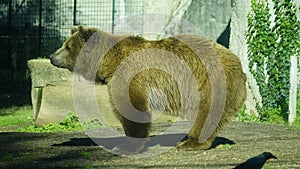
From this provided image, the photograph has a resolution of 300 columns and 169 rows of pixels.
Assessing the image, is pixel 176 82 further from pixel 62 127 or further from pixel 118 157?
pixel 62 127

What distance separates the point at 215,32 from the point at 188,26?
81 centimetres

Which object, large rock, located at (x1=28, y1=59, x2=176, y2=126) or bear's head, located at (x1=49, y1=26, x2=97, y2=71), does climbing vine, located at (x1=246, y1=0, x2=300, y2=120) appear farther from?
bear's head, located at (x1=49, y1=26, x2=97, y2=71)

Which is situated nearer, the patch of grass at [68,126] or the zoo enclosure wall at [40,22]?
the patch of grass at [68,126]

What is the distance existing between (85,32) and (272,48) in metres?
6.10

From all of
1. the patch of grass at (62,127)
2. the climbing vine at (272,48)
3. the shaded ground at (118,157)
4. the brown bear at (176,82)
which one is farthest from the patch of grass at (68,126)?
the climbing vine at (272,48)

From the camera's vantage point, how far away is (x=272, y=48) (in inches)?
551

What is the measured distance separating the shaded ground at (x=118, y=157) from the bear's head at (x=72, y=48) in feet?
3.80

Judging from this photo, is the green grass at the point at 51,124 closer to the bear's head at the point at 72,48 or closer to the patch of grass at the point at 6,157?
the bear's head at the point at 72,48

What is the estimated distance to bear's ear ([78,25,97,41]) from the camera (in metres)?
8.98

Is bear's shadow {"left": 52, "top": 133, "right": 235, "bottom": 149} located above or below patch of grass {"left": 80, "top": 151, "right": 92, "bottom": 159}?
below

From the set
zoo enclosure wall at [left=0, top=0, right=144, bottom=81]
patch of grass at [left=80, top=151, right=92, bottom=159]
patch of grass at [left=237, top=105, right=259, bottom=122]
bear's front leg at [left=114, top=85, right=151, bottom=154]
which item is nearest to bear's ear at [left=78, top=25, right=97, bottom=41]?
bear's front leg at [left=114, top=85, right=151, bottom=154]

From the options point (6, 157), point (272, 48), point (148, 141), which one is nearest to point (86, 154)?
point (6, 157)

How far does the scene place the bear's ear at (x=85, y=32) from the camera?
8.98 metres

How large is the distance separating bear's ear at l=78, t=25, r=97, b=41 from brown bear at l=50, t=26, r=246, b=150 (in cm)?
32
